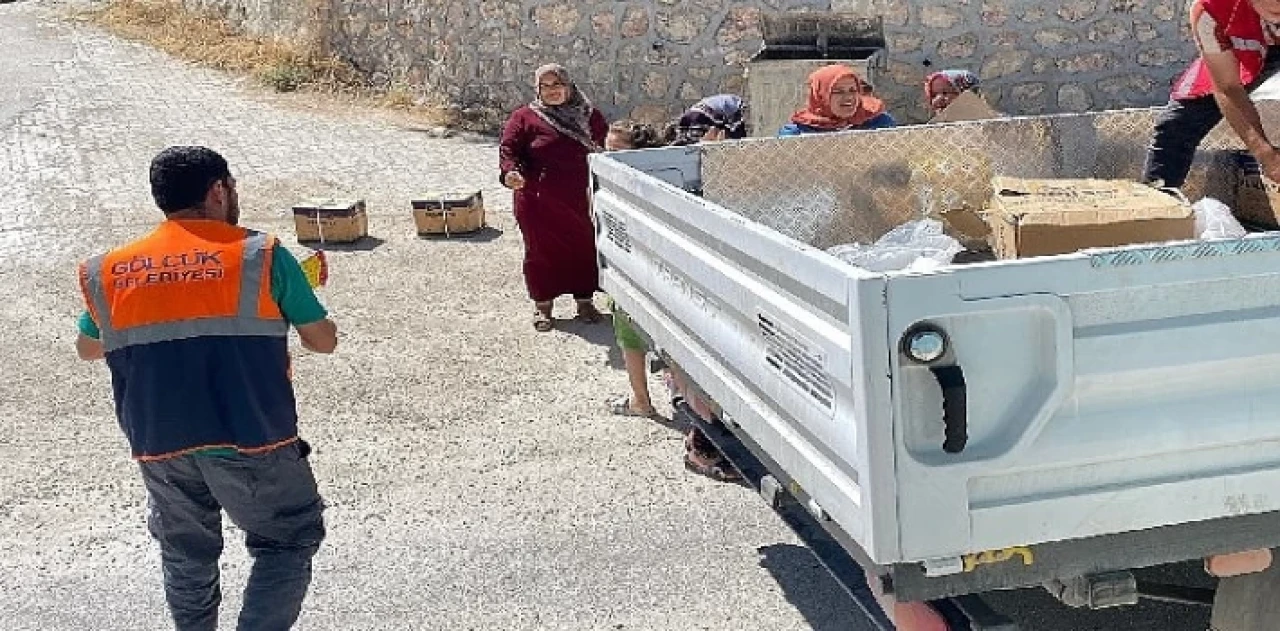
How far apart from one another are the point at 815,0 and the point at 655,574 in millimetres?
7010

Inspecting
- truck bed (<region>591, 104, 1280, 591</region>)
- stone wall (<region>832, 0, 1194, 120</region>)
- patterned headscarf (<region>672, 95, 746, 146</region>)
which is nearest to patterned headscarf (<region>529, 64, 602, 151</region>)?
patterned headscarf (<region>672, 95, 746, 146</region>)

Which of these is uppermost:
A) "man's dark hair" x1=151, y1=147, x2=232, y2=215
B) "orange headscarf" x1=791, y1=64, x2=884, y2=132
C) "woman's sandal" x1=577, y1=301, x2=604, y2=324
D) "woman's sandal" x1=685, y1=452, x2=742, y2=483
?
"man's dark hair" x1=151, y1=147, x2=232, y2=215

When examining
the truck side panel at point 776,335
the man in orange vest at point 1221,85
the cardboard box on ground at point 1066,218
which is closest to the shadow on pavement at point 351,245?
the truck side panel at point 776,335

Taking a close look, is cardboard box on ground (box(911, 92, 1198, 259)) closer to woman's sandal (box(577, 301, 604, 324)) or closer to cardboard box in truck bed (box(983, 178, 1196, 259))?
cardboard box in truck bed (box(983, 178, 1196, 259))

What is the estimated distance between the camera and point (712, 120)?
6.40 metres

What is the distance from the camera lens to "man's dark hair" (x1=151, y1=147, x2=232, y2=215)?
305 centimetres

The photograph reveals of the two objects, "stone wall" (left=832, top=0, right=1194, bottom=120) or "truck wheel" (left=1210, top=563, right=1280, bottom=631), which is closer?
"truck wheel" (left=1210, top=563, right=1280, bottom=631)

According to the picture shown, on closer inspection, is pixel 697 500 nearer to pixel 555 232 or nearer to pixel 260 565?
pixel 260 565

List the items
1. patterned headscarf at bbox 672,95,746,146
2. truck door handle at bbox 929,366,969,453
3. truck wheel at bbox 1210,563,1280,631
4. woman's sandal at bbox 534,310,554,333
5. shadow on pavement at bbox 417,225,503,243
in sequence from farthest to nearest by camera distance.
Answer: shadow on pavement at bbox 417,225,503,243 → woman's sandal at bbox 534,310,554,333 → patterned headscarf at bbox 672,95,746,146 → truck wheel at bbox 1210,563,1280,631 → truck door handle at bbox 929,366,969,453

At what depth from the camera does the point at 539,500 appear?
4.61 meters

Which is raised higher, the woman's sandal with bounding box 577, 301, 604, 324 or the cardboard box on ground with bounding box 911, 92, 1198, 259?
the cardboard box on ground with bounding box 911, 92, 1198, 259

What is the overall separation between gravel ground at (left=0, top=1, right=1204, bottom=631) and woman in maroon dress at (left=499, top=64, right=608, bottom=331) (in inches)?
10.0

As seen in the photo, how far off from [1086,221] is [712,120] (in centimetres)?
336

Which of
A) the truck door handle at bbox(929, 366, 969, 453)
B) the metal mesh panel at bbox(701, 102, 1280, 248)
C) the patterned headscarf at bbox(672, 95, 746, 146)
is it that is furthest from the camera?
the patterned headscarf at bbox(672, 95, 746, 146)
